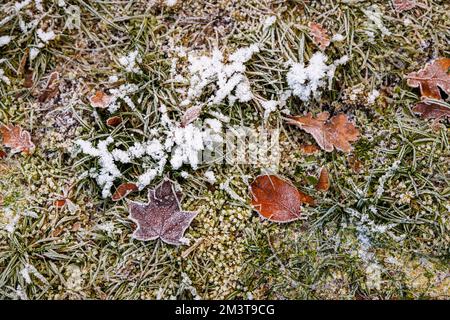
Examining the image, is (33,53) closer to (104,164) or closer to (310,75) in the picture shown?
(104,164)

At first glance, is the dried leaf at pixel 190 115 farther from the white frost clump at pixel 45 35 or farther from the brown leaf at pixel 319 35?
the white frost clump at pixel 45 35

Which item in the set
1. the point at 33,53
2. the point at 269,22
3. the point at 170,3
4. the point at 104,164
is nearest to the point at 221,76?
the point at 269,22

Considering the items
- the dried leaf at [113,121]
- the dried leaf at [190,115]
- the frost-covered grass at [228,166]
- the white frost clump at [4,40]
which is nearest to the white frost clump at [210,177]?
the frost-covered grass at [228,166]

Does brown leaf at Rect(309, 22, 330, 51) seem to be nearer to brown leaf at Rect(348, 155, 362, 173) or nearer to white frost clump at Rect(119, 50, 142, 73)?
brown leaf at Rect(348, 155, 362, 173)

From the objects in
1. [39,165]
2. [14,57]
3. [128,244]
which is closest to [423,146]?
[128,244]

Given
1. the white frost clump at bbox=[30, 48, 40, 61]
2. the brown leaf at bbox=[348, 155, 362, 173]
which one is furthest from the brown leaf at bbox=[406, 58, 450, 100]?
the white frost clump at bbox=[30, 48, 40, 61]
